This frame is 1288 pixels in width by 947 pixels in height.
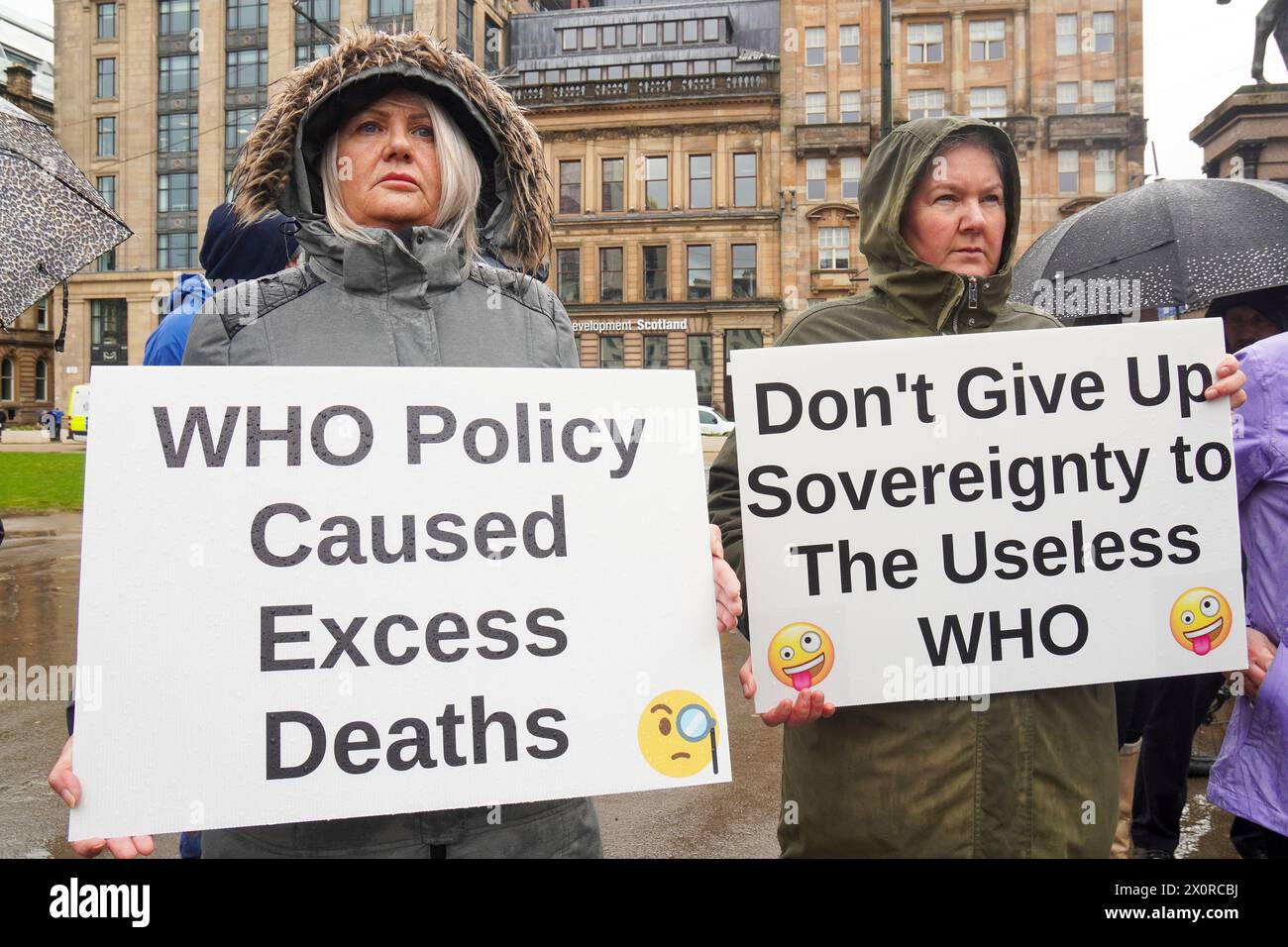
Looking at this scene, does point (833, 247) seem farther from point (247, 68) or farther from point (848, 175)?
point (247, 68)

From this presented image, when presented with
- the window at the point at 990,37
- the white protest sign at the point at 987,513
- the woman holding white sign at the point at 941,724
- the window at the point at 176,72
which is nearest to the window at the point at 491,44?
the window at the point at 176,72

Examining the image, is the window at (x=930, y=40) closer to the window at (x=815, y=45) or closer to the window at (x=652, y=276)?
the window at (x=815, y=45)

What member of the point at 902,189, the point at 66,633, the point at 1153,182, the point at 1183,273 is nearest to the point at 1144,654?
the point at 902,189

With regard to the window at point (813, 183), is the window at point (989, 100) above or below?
above

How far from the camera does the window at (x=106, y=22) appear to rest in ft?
154

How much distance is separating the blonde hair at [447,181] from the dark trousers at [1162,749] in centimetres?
296

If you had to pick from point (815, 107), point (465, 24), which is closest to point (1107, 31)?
point (815, 107)

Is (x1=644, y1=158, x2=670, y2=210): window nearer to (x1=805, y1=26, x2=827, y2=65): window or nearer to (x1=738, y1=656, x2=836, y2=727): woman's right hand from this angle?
(x1=805, y1=26, x2=827, y2=65): window

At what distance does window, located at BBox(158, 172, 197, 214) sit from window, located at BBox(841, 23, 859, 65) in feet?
102

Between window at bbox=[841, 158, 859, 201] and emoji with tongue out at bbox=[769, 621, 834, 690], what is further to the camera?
window at bbox=[841, 158, 859, 201]

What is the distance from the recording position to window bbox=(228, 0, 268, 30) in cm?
4466

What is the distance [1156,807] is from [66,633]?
22.1 ft

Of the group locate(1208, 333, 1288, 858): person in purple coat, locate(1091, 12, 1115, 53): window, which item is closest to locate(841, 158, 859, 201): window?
locate(1091, 12, 1115, 53): window

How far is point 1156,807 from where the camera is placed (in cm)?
359
